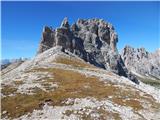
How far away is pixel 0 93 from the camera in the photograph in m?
66.2

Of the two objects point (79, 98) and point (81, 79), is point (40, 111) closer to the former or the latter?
point (79, 98)

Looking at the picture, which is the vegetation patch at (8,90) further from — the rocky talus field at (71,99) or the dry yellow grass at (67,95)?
the dry yellow grass at (67,95)

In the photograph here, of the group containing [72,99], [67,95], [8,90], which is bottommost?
[72,99]

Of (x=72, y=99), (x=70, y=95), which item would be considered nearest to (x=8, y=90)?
(x=70, y=95)

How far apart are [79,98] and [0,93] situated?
18.7m

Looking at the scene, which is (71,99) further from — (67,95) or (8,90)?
(8,90)

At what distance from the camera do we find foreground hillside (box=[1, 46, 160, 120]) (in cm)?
5256

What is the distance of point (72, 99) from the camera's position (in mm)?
58906

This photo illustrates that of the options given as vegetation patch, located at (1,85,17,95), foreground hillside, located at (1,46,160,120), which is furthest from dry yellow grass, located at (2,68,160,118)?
vegetation patch, located at (1,85,17,95)

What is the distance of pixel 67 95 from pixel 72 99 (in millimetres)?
3401

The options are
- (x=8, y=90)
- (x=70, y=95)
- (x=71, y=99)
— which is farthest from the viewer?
(x=8, y=90)

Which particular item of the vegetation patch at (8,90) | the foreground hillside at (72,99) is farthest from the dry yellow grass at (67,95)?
the vegetation patch at (8,90)

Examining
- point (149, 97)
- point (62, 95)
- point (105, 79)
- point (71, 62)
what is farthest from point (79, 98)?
point (71, 62)

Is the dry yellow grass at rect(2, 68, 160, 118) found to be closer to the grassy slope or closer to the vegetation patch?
the grassy slope
